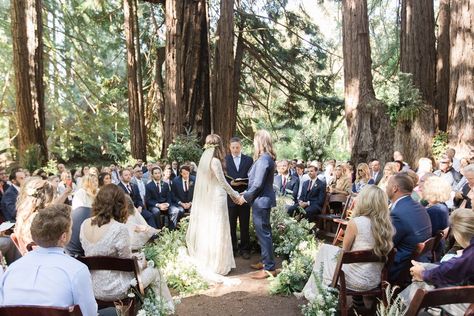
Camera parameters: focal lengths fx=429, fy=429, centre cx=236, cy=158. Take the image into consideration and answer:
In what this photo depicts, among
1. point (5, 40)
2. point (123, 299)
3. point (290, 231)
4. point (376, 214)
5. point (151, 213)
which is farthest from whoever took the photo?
point (5, 40)

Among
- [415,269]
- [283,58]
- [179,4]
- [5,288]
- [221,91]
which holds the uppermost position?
[179,4]

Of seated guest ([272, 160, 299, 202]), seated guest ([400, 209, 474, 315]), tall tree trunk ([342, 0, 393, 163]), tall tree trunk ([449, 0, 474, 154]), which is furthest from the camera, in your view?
tall tree trunk ([342, 0, 393, 163])

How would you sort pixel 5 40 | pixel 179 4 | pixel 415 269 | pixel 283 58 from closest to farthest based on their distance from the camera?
pixel 415 269 → pixel 179 4 → pixel 283 58 → pixel 5 40

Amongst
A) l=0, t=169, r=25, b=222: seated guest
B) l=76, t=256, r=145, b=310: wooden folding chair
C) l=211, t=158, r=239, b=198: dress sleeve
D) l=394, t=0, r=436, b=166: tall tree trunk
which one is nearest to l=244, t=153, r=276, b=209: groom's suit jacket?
l=211, t=158, r=239, b=198: dress sleeve

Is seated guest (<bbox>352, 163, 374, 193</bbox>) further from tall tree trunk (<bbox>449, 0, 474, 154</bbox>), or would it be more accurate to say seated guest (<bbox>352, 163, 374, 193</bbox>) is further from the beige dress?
the beige dress

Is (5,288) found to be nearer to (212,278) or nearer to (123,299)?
(123,299)

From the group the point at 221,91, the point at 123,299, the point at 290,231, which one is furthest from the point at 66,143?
the point at 123,299

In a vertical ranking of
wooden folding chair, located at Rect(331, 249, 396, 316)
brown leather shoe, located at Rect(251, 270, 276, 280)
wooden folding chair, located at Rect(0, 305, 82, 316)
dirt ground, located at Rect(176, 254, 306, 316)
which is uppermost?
wooden folding chair, located at Rect(0, 305, 82, 316)

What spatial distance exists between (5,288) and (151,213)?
6617 millimetres

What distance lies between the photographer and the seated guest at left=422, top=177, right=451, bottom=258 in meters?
4.64

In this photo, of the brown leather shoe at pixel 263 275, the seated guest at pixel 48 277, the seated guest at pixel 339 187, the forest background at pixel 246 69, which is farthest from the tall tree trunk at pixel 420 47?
the seated guest at pixel 48 277

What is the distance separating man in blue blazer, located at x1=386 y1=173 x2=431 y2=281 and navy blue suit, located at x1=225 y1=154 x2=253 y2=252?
2.93 meters

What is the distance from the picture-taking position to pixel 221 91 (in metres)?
13.2

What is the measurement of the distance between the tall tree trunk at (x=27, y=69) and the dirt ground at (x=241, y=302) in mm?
8614
